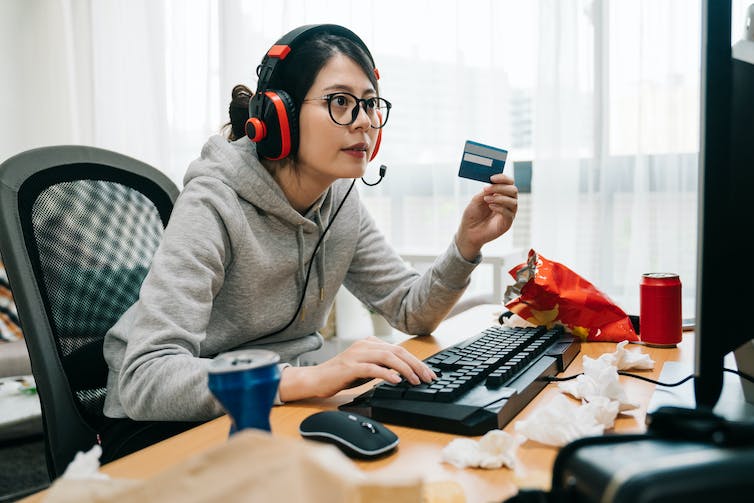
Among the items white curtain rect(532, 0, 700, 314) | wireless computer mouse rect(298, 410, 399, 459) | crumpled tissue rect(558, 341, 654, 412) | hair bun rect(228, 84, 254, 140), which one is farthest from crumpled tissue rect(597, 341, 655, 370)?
white curtain rect(532, 0, 700, 314)

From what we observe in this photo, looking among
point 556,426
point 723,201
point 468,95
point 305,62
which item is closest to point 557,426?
point 556,426

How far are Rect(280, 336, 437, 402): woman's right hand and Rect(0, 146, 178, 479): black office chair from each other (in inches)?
14.5

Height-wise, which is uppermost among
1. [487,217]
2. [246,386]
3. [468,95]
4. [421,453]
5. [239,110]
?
[468,95]

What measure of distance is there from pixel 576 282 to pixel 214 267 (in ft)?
2.06

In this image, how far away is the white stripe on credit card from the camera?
1071 mm

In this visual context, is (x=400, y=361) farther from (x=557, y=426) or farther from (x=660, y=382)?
(x=660, y=382)

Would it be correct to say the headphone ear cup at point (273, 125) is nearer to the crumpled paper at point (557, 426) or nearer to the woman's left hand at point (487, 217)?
the woman's left hand at point (487, 217)

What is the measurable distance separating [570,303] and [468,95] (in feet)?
4.93

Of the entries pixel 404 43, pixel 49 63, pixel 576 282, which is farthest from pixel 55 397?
pixel 49 63

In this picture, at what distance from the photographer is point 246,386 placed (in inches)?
18.6

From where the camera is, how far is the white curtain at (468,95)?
6.94 ft

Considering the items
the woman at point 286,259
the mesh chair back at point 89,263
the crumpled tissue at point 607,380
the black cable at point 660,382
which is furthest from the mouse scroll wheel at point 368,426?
the mesh chair back at point 89,263

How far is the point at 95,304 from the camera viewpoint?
3.39 feet

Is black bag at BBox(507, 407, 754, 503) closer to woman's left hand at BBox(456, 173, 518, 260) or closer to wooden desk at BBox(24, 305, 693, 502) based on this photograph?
wooden desk at BBox(24, 305, 693, 502)
